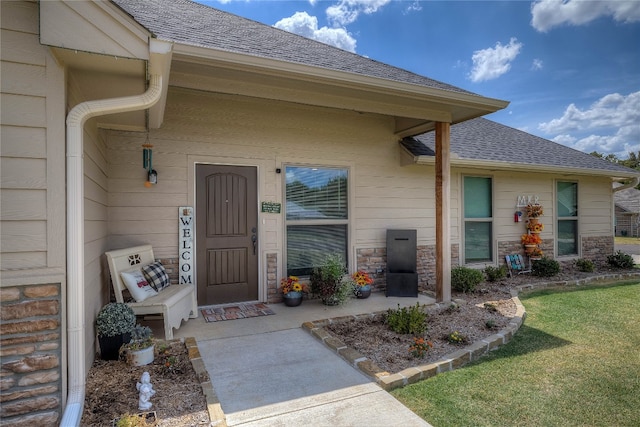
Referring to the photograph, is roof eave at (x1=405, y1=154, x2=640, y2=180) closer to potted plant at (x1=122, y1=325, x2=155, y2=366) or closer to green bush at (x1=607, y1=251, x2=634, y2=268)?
green bush at (x1=607, y1=251, x2=634, y2=268)

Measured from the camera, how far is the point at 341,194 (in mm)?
5715

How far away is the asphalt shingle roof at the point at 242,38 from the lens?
3.61 meters

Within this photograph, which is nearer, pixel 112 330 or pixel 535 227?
pixel 112 330

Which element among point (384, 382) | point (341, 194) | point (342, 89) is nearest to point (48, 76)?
point (342, 89)

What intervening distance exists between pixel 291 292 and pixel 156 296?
6.00 feet

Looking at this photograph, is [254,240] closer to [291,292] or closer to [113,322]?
[291,292]

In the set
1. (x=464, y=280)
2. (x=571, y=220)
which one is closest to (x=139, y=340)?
(x=464, y=280)

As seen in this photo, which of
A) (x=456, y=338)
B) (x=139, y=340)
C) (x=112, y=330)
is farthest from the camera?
(x=456, y=338)

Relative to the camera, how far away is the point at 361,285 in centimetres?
540

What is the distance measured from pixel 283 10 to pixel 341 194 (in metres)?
5.84

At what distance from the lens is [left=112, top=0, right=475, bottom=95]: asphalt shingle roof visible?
11.8 feet

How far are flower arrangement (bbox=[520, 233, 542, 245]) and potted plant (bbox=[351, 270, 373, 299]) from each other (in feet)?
13.6

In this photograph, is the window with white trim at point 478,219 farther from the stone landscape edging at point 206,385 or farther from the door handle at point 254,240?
the stone landscape edging at point 206,385

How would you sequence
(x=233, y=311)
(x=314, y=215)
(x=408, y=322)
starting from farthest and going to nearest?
(x=314, y=215)
(x=233, y=311)
(x=408, y=322)
